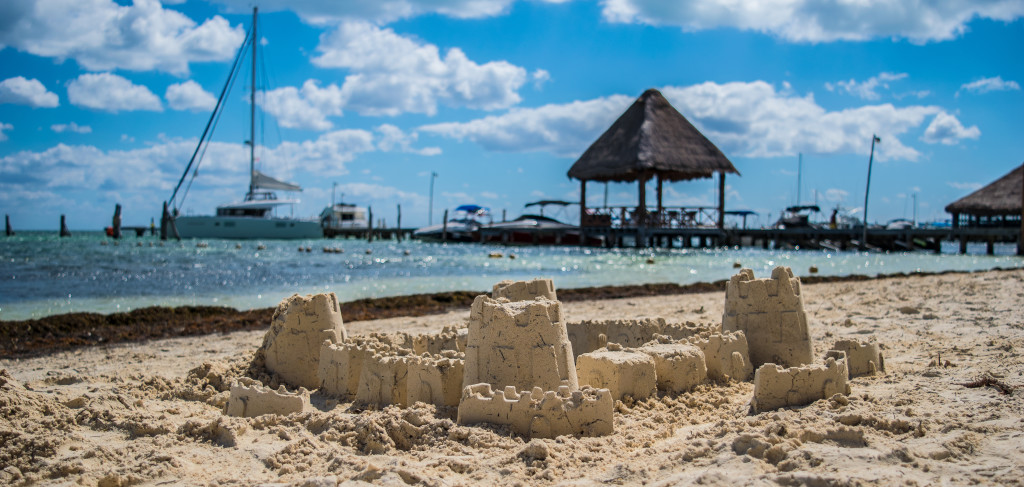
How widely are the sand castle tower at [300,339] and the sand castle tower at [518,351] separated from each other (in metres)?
1.51

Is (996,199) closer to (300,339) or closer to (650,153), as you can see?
(650,153)

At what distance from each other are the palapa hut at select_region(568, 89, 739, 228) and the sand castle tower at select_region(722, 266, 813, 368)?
2116 centimetres

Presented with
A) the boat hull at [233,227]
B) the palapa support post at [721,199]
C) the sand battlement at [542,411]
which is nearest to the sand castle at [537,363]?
the sand battlement at [542,411]

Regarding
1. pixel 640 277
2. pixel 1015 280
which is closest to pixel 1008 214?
pixel 640 277

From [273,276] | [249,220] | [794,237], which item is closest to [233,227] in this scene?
[249,220]

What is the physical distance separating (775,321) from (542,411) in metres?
2.43

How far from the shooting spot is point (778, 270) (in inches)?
201

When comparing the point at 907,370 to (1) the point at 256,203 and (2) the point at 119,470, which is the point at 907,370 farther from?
(1) the point at 256,203

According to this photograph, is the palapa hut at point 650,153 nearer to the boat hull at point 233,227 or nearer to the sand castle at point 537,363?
the sand castle at point 537,363

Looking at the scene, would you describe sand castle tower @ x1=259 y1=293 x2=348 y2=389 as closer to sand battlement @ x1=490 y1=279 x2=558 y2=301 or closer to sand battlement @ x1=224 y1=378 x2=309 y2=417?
sand battlement @ x1=224 y1=378 x2=309 y2=417

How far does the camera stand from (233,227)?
42.6 metres

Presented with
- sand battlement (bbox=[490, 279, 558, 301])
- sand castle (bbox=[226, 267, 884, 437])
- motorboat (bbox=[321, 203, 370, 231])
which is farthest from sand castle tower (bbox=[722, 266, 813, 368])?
motorboat (bbox=[321, 203, 370, 231])

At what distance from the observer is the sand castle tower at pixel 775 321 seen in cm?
504

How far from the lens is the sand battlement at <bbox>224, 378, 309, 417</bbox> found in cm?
405
